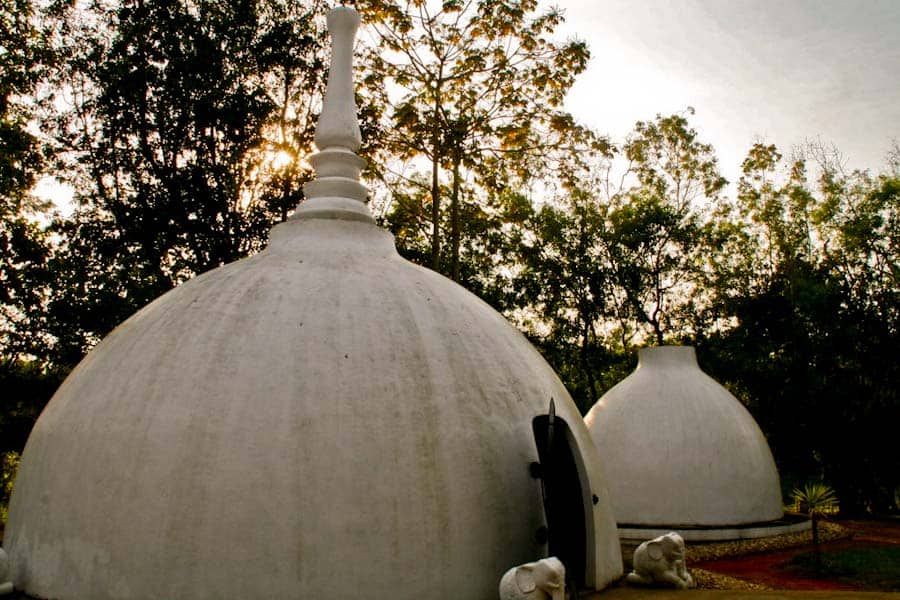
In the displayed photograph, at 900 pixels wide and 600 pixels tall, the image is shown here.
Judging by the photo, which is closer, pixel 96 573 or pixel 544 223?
pixel 96 573

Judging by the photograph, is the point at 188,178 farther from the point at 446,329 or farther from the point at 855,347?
the point at 855,347

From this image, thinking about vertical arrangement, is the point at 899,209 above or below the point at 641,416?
above


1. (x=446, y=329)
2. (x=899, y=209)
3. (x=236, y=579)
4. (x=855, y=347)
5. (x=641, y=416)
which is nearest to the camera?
(x=236, y=579)

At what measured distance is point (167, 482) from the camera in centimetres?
544

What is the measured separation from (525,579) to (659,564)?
2.55 metres

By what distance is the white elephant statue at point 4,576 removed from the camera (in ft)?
19.4

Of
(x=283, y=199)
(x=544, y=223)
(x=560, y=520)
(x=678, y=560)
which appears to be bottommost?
(x=678, y=560)

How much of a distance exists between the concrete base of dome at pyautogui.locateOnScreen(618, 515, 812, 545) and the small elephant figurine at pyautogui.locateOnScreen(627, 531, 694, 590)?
6066 mm

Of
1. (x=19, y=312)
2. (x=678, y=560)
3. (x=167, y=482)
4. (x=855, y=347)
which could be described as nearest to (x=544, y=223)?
(x=855, y=347)

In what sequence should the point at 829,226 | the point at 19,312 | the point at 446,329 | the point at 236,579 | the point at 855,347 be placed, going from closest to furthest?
the point at 236,579 < the point at 446,329 < the point at 19,312 < the point at 855,347 < the point at 829,226

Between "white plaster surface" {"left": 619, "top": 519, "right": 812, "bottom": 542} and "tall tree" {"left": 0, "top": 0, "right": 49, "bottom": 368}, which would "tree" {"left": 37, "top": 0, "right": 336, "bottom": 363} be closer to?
"tall tree" {"left": 0, "top": 0, "right": 49, "bottom": 368}

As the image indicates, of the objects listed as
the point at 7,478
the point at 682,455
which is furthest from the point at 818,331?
the point at 7,478

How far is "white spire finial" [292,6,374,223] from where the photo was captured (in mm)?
7730

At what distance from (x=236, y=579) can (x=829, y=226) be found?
28.2 metres
